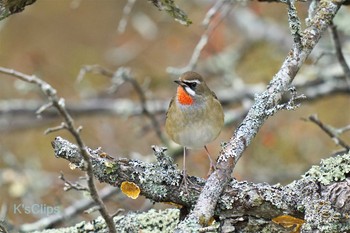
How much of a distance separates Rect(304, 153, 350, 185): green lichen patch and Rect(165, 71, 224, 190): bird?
3.80 ft

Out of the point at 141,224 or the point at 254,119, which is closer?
the point at 254,119

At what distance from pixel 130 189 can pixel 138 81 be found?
179 inches

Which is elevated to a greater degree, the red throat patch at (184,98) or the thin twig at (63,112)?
the thin twig at (63,112)

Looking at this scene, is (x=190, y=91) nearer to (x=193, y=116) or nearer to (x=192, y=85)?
(x=192, y=85)

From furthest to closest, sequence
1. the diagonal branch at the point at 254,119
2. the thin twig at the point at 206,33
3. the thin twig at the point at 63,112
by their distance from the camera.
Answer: the thin twig at the point at 206,33 → the diagonal branch at the point at 254,119 → the thin twig at the point at 63,112

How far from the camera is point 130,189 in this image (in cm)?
235

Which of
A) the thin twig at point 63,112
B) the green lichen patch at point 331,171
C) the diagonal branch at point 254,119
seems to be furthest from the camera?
the green lichen patch at point 331,171

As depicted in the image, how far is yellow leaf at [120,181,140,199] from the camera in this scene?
7.67ft

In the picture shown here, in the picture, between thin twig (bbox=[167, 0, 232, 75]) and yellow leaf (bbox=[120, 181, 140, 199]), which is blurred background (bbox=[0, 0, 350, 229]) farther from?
yellow leaf (bbox=[120, 181, 140, 199])

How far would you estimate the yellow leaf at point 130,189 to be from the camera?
2338mm

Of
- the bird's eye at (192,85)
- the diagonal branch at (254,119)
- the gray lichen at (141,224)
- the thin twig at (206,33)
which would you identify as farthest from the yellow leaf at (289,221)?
the bird's eye at (192,85)

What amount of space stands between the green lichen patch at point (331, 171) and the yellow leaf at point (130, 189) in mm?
635

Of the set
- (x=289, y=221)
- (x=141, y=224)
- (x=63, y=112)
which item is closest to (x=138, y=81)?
(x=141, y=224)

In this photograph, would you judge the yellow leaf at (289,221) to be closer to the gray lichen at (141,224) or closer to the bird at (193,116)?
the gray lichen at (141,224)
